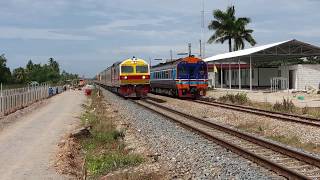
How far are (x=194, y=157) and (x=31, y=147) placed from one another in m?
4.23

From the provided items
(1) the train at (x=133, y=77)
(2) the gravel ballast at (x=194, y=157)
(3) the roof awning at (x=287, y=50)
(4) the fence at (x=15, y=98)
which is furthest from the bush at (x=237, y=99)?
(2) the gravel ballast at (x=194, y=157)

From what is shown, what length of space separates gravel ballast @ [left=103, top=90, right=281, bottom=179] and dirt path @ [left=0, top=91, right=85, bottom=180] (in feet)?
7.94

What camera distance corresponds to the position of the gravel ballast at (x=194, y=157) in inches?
364

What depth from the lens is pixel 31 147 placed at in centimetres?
1278

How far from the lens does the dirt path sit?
9.48 m

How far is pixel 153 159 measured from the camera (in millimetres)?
11375

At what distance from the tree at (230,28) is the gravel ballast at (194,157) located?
55189mm

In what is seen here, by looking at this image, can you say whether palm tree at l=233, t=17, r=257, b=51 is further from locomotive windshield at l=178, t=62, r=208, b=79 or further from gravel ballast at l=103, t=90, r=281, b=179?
gravel ballast at l=103, t=90, r=281, b=179

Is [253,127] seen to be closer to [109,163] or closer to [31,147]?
[109,163]

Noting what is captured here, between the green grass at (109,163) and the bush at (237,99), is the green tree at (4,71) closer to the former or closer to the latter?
the bush at (237,99)

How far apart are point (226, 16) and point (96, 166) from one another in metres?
62.8

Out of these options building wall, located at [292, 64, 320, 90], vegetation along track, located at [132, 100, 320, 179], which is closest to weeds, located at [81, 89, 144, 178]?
vegetation along track, located at [132, 100, 320, 179]

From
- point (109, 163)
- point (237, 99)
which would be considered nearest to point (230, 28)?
point (237, 99)

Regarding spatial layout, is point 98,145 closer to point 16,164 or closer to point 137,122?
point 16,164
